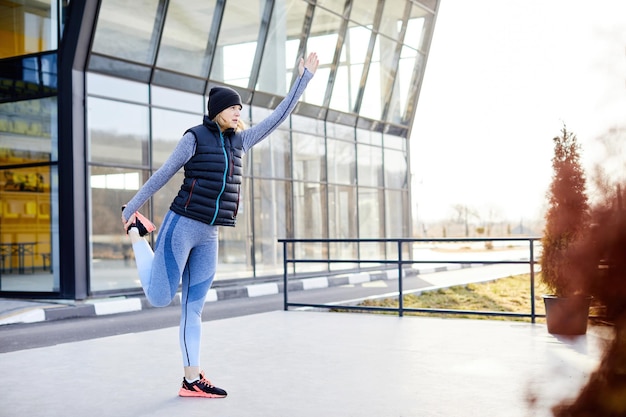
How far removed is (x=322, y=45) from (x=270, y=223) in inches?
180

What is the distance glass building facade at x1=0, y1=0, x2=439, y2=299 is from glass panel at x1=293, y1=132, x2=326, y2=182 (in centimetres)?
4

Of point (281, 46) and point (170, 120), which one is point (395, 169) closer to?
point (281, 46)

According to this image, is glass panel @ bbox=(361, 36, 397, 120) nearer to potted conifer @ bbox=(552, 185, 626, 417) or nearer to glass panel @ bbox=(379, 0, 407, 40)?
glass panel @ bbox=(379, 0, 407, 40)

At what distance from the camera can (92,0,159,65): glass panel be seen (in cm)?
1200

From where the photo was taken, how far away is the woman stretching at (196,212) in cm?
403

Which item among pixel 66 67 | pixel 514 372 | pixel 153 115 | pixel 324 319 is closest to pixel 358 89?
pixel 153 115

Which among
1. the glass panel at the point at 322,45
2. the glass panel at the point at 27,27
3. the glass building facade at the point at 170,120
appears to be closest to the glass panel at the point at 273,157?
the glass building facade at the point at 170,120

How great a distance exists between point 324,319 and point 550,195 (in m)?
6.93

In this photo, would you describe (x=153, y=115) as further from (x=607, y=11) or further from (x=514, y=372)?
(x=607, y=11)

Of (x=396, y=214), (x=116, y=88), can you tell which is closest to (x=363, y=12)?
(x=396, y=214)

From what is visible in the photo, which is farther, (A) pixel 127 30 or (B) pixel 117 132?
(A) pixel 127 30

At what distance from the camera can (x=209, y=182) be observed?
159 inches

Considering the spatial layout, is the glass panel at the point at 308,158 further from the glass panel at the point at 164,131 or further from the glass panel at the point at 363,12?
the glass panel at the point at 164,131

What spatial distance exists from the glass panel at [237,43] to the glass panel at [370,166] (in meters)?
4.75
